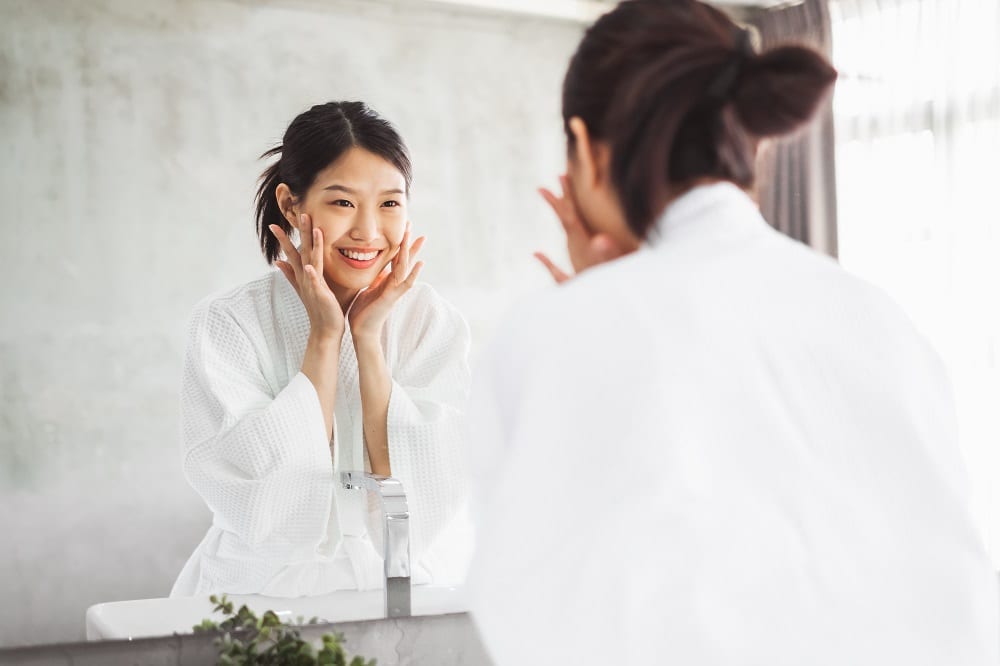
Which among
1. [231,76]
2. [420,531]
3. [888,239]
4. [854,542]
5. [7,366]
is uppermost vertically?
[231,76]

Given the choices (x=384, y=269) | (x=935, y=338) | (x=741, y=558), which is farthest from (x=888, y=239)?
(x=741, y=558)

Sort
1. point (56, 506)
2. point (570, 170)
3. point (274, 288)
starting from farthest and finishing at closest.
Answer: point (274, 288) < point (56, 506) < point (570, 170)

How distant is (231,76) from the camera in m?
1.10

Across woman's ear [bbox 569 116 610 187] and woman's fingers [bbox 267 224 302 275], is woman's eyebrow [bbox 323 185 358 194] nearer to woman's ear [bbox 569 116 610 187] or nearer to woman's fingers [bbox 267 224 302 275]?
woman's fingers [bbox 267 224 302 275]

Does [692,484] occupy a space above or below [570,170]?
below

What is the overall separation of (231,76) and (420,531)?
56cm

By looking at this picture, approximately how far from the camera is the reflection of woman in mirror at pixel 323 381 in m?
1.13

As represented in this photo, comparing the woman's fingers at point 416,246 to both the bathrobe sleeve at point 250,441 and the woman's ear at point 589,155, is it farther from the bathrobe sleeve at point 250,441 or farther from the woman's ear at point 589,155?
the woman's ear at point 589,155

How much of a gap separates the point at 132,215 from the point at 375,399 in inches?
13.5

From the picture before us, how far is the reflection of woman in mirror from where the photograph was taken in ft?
3.71

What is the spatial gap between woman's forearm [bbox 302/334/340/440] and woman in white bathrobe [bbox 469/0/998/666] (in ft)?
1.64

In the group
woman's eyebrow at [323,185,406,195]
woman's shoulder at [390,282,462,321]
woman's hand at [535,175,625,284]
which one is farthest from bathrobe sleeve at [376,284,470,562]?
woman's hand at [535,175,625,284]

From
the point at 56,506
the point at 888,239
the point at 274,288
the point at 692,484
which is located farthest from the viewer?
the point at 888,239

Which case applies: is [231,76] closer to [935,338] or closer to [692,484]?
[692,484]
